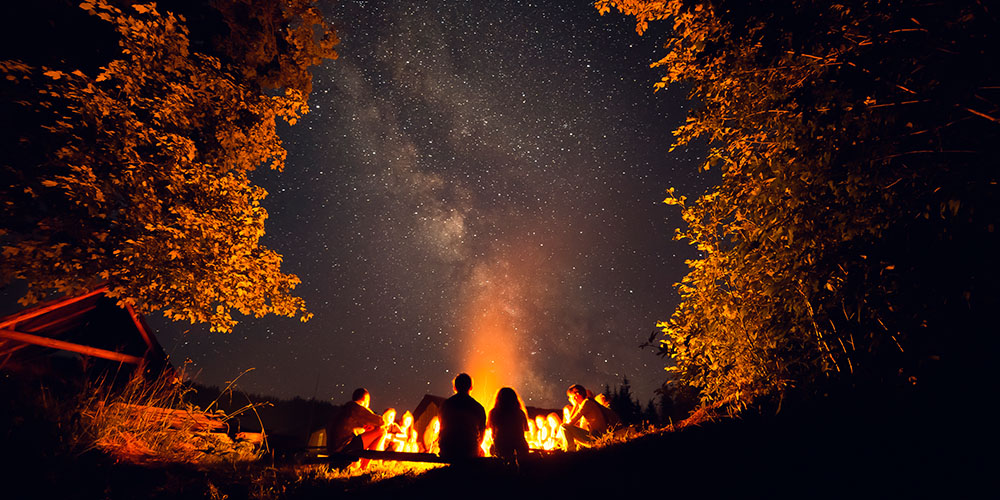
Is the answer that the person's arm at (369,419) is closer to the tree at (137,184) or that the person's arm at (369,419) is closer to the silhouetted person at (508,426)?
the silhouetted person at (508,426)

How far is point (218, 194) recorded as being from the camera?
7.18 metres

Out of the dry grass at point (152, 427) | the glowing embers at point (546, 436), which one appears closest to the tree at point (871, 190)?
the glowing embers at point (546, 436)

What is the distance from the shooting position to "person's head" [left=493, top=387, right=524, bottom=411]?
202 inches

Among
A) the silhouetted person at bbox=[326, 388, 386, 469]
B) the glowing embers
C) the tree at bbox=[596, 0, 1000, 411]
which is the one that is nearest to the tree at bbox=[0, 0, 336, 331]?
the silhouetted person at bbox=[326, 388, 386, 469]

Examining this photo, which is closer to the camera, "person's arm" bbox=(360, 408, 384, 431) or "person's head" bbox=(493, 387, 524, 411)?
"person's head" bbox=(493, 387, 524, 411)

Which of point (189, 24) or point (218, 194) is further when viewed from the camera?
point (189, 24)

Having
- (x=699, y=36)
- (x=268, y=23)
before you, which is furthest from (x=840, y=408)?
(x=268, y=23)

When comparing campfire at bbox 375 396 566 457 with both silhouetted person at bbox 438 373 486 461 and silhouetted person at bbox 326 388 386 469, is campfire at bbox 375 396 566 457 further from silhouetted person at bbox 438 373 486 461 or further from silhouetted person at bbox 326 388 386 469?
silhouetted person at bbox 438 373 486 461

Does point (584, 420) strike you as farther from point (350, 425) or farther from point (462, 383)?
point (350, 425)

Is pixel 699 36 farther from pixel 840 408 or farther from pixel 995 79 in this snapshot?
pixel 840 408

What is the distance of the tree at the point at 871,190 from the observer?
2.81 meters

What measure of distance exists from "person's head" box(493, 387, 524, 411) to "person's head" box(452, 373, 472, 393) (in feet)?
1.61

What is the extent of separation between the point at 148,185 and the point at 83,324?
7.15 m

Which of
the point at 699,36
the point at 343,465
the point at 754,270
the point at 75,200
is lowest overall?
the point at 343,465
